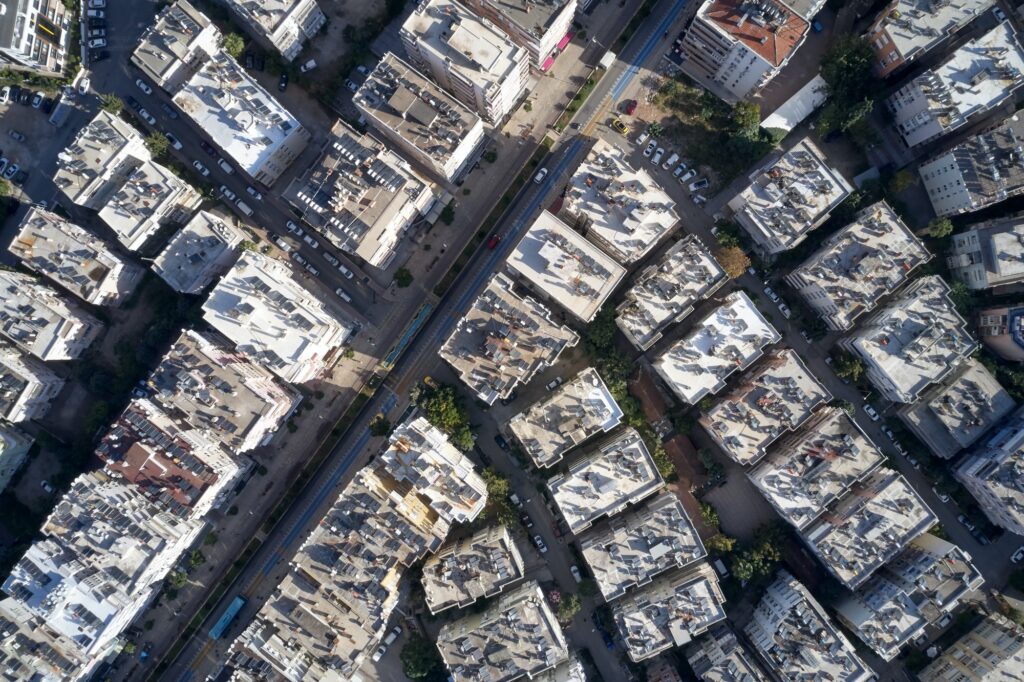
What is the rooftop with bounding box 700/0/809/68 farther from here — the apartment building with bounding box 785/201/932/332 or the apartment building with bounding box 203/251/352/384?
the apartment building with bounding box 203/251/352/384

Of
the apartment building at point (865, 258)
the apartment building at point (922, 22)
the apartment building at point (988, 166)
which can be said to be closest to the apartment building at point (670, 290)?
the apartment building at point (865, 258)

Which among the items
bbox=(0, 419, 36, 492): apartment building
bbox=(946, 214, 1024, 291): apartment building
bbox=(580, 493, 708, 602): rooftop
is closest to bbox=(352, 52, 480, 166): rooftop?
bbox=(580, 493, 708, 602): rooftop

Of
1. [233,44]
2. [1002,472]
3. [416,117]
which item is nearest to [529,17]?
[416,117]

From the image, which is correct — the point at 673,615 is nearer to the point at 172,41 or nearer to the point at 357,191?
the point at 357,191

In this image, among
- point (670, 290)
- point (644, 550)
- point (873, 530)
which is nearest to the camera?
point (873, 530)

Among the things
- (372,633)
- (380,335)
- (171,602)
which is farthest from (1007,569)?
(171,602)

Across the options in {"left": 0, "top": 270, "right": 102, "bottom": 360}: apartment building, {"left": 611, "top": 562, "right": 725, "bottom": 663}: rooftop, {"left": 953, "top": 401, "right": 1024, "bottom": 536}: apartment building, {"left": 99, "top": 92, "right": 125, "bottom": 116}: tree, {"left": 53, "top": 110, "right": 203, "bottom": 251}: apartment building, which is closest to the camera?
{"left": 611, "top": 562, "right": 725, "bottom": 663}: rooftop
